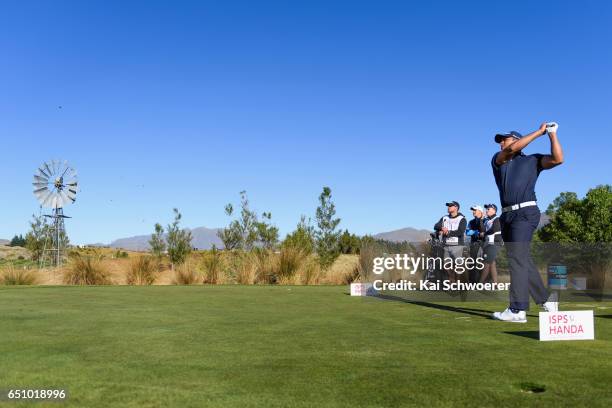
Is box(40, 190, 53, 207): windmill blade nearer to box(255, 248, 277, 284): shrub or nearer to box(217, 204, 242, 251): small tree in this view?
box(217, 204, 242, 251): small tree

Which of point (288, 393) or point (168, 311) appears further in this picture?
point (168, 311)

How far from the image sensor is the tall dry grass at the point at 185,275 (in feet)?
59.5

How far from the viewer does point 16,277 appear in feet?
58.9

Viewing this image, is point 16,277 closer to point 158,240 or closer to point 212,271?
point 212,271

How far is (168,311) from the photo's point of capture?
8250 millimetres

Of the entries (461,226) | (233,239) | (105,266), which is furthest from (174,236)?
(461,226)

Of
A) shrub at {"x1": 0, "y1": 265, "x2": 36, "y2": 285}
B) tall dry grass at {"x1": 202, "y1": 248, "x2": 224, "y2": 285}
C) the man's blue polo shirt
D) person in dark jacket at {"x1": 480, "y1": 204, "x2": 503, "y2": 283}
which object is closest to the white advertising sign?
person in dark jacket at {"x1": 480, "y1": 204, "x2": 503, "y2": 283}

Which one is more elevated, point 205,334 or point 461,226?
point 461,226

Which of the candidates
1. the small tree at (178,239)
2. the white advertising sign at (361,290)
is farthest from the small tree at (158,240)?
the white advertising sign at (361,290)

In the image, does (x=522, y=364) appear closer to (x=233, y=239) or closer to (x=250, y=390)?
(x=250, y=390)

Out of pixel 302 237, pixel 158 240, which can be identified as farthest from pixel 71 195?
pixel 302 237

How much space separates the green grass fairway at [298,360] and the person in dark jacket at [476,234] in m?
4.46

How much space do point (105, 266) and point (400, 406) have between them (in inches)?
677

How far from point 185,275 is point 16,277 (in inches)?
197
